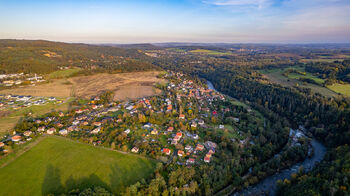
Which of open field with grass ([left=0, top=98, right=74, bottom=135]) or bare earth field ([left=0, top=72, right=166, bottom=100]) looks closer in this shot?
open field with grass ([left=0, top=98, right=74, bottom=135])

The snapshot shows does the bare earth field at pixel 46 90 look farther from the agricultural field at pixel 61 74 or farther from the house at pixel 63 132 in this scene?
the house at pixel 63 132

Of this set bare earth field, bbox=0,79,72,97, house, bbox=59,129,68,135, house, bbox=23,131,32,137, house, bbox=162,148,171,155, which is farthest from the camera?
bare earth field, bbox=0,79,72,97

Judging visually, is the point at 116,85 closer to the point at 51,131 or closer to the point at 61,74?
the point at 61,74

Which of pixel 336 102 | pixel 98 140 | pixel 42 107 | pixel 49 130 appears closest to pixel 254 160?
pixel 98 140

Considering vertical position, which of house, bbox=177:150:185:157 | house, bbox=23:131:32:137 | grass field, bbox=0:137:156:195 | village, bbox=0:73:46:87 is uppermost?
village, bbox=0:73:46:87

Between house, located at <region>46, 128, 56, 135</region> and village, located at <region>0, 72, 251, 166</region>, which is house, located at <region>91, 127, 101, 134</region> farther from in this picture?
house, located at <region>46, 128, 56, 135</region>

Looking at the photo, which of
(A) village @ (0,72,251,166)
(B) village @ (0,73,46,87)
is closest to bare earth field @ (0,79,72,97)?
(B) village @ (0,73,46,87)

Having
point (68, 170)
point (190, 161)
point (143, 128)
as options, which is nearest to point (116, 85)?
point (143, 128)

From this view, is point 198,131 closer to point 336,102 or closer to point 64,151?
point 64,151
